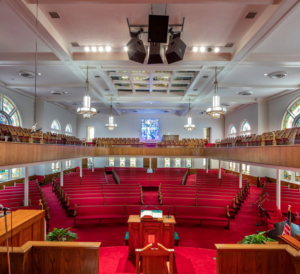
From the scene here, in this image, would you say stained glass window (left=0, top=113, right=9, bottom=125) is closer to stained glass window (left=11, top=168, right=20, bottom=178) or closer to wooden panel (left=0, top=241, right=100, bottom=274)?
stained glass window (left=11, top=168, right=20, bottom=178)

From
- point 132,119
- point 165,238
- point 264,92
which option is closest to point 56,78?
point 165,238

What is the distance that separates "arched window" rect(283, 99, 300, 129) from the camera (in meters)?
12.8

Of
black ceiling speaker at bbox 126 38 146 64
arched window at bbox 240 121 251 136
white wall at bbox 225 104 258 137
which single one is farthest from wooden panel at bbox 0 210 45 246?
arched window at bbox 240 121 251 136

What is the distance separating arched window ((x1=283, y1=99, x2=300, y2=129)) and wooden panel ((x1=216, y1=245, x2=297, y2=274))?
41.8ft

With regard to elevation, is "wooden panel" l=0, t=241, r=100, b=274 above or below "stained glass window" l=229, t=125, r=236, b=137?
below

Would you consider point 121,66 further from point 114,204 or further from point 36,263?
point 36,263

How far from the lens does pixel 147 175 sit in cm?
1459

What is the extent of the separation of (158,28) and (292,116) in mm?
12239

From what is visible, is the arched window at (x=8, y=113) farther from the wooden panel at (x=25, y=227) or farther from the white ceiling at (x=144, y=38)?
the wooden panel at (x=25, y=227)

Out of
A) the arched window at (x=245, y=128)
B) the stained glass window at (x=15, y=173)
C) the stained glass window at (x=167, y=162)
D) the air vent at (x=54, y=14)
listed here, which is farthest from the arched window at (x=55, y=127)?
the arched window at (x=245, y=128)

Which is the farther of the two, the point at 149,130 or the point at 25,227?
the point at 149,130

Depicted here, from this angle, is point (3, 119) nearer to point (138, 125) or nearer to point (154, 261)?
point (154, 261)

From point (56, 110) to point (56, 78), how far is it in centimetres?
769

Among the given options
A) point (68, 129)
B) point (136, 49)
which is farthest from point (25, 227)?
point (68, 129)
